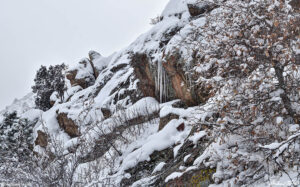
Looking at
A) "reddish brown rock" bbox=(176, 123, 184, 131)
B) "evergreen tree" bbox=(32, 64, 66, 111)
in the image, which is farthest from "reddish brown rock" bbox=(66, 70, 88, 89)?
"reddish brown rock" bbox=(176, 123, 184, 131)

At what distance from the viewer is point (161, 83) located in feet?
32.7

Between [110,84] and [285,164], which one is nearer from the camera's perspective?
[285,164]

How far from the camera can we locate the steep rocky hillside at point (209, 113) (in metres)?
3.88

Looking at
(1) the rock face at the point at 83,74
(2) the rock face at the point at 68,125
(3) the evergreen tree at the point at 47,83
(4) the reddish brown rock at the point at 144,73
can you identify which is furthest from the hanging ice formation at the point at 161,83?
(3) the evergreen tree at the point at 47,83

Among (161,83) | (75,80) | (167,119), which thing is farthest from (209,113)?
(75,80)

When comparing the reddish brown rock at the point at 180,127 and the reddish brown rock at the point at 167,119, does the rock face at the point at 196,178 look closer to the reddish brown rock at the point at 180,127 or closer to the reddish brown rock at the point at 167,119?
the reddish brown rock at the point at 180,127

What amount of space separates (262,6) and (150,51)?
6.46 metres

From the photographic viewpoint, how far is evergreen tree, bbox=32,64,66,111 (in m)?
25.6

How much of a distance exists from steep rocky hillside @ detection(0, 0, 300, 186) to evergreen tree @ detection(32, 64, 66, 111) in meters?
15.5

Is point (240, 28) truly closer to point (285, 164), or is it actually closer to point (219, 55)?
point (219, 55)

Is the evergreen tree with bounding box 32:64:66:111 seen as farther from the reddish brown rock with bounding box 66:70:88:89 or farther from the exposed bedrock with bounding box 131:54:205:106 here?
the exposed bedrock with bounding box 131:54:205:106

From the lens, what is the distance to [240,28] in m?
4.34

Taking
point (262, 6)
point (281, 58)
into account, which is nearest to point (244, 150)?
point (281, 58)

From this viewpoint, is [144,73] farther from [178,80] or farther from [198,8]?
[198,8]
